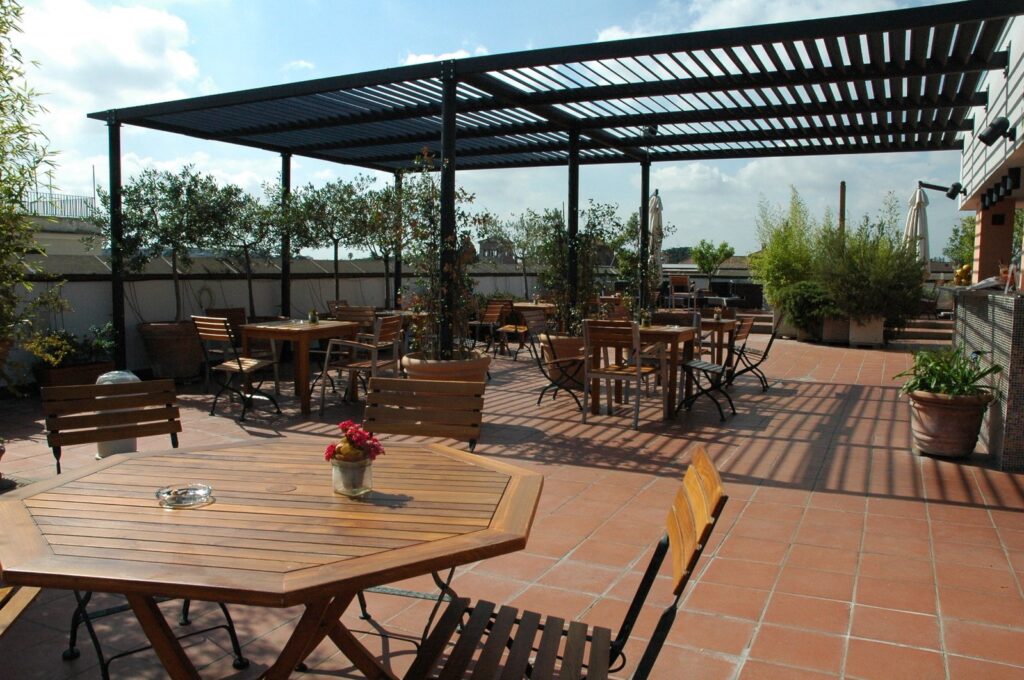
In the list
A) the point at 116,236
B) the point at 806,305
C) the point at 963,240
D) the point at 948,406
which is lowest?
the point at 948,406

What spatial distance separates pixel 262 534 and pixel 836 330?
12.0m

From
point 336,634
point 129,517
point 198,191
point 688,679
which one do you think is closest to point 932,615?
point 688,679

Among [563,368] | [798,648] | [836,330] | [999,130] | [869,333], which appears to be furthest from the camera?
[836,330]

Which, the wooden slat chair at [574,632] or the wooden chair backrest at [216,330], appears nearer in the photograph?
the wooden slat chair at [574,632]

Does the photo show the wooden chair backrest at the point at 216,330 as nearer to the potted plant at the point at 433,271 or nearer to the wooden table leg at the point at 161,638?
the potted plant at the point at 433,271

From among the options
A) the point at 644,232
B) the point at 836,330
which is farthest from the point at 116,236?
the point at 836,330

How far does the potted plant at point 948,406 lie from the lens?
16.1 ft

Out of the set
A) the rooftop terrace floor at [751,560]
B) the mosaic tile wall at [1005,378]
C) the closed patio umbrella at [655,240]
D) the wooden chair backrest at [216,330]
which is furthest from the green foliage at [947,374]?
the wooden chair backrest at [216,330]

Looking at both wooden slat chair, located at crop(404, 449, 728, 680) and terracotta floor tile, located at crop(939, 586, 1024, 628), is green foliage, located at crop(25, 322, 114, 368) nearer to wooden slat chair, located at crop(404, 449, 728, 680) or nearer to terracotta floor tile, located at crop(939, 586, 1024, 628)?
wooden slat chair, located at crop(404, 449, 728, 680)

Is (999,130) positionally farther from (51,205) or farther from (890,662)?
(51,205)

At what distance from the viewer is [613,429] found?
19.6 feet

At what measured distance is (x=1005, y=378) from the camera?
476 centimetres

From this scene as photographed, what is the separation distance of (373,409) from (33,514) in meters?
1.39

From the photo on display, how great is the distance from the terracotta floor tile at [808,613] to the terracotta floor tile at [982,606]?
0.38 m
